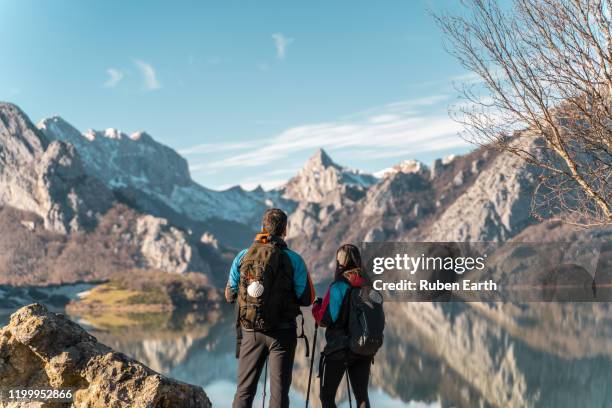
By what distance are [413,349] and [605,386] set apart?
47455 mm

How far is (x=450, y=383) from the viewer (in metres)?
80.8

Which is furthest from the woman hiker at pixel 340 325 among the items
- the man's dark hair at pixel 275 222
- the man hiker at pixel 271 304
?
the man's dark hair at pixel 275 222

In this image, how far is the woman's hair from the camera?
8.77 m

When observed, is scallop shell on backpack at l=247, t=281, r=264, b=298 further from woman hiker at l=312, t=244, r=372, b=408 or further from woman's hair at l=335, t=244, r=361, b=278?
woman's hair at l=335, t=244, r=361, b=278

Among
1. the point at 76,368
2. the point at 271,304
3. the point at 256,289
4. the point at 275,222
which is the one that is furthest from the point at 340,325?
the point at 76,368

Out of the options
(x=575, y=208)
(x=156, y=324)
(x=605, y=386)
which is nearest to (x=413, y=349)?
(x=605, y=386)

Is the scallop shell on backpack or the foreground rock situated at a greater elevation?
the scallop shell on backpack

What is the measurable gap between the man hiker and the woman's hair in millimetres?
539

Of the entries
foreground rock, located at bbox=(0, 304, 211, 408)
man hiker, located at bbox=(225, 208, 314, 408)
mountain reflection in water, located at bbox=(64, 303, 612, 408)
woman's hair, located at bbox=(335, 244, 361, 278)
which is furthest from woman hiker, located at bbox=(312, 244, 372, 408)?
mountain reflection in water, located at bbox=(64, 303, 612, 408)

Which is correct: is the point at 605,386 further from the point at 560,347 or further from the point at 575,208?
the point at 575,208

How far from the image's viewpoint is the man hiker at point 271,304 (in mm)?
8398

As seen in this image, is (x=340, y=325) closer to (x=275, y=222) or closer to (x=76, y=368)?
(x=275, y=222)

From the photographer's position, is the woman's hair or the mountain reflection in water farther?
the mountain reflection in water

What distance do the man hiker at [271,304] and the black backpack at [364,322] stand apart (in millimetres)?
675
